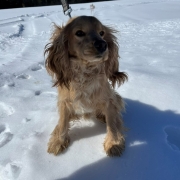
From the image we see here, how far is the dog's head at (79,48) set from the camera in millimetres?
1922

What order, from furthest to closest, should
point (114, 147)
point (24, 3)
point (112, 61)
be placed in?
1. point (24, 3)
2. point (112, 61)
3. point (114, 147)

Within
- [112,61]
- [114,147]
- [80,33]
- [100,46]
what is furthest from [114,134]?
[80,33]

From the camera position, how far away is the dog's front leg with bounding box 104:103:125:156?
2062mm

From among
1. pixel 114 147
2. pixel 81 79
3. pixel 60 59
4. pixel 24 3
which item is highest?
pixel 60 59

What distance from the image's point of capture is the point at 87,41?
1961 millimetres

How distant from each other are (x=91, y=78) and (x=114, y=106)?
1.24 feet

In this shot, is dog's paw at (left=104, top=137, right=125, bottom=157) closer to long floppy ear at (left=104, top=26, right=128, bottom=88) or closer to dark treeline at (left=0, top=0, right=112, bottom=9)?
long floppy ear at (left=104, top=26, right=128, bottom=88)

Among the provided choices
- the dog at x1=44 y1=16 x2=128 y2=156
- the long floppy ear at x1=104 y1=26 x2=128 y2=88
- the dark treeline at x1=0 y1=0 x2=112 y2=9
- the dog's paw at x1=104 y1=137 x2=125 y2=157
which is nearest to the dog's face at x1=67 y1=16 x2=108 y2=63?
the dog at x1=44 y1=16 x2=128 y2=156

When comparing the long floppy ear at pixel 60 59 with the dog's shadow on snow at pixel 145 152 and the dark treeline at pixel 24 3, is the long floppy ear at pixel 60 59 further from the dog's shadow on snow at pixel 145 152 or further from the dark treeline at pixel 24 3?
the dark treeline at pixel 24 3

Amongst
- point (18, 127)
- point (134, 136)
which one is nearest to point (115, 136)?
point (134, 136)

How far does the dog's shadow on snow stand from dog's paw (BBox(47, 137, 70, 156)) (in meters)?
0.15

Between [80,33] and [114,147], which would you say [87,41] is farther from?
[114,147]

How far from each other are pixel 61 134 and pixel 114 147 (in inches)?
20.3

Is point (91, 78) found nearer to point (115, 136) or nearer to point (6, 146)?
point (115, 136)
